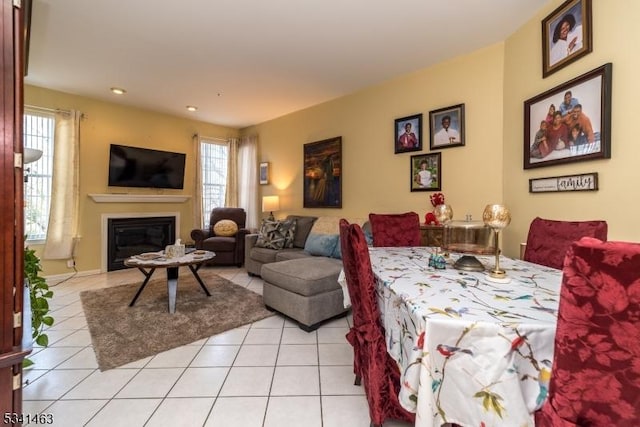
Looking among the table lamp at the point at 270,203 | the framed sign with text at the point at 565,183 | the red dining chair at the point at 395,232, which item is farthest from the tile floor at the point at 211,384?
the table lamp at the point at 270,203

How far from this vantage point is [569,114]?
1989 millimetres

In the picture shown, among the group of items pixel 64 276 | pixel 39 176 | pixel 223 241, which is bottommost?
pixel 64 276

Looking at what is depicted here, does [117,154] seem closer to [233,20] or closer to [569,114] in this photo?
[233,20]

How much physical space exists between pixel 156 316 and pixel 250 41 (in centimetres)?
282

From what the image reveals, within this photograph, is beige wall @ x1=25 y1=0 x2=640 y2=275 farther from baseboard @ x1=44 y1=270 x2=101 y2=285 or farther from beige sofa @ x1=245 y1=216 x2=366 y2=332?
beige sofa @ x1=245 y1=216 x2=366 y2=332

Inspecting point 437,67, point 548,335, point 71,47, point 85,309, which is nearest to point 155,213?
point 85,309

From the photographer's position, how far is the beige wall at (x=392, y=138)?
2.78 meters

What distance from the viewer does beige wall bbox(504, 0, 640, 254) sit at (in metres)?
1.62

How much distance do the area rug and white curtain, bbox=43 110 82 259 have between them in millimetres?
1109

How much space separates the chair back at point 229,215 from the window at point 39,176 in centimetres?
221

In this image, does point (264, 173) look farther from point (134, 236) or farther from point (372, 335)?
point (372, 335)

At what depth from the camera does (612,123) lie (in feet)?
5.63

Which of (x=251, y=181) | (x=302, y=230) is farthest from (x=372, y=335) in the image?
(x=251, y=181)

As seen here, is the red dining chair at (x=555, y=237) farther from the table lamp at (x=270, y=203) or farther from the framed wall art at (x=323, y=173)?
the table lamp at (x=270, y=203)
